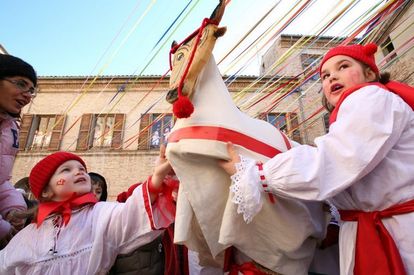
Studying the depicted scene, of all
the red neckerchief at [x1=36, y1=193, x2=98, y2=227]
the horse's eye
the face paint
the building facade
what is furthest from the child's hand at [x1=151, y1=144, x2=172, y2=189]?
the building facade

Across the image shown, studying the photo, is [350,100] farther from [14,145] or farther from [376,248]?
[14,145]

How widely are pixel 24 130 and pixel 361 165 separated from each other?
34.7ft

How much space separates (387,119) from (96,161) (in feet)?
29.2

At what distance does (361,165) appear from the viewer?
3.00ft

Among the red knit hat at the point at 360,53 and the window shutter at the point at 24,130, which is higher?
the window shutter at the point at 24,130

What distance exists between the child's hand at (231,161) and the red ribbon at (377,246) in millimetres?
503

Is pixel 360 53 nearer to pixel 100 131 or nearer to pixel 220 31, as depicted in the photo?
pixel 220 31

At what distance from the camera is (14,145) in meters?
1.99

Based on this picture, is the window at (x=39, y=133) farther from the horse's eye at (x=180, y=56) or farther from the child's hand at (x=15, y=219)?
the horse's eye at (x=180, y=56)

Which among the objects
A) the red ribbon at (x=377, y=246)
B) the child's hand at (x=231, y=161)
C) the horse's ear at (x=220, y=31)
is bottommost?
the red ribbon at (x=377, y=246)

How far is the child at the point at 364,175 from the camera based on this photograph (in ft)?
3.03

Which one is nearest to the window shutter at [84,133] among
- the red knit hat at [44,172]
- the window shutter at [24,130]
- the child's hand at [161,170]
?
the window shutter at [24,130]

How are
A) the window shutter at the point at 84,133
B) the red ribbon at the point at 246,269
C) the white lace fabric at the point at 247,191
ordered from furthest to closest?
the window shutter at the point at 84,133, the red ribbon at the point at 246,269, the white lace fabric at the point at 247,191

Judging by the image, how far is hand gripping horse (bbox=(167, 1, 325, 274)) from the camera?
3.49 feet
